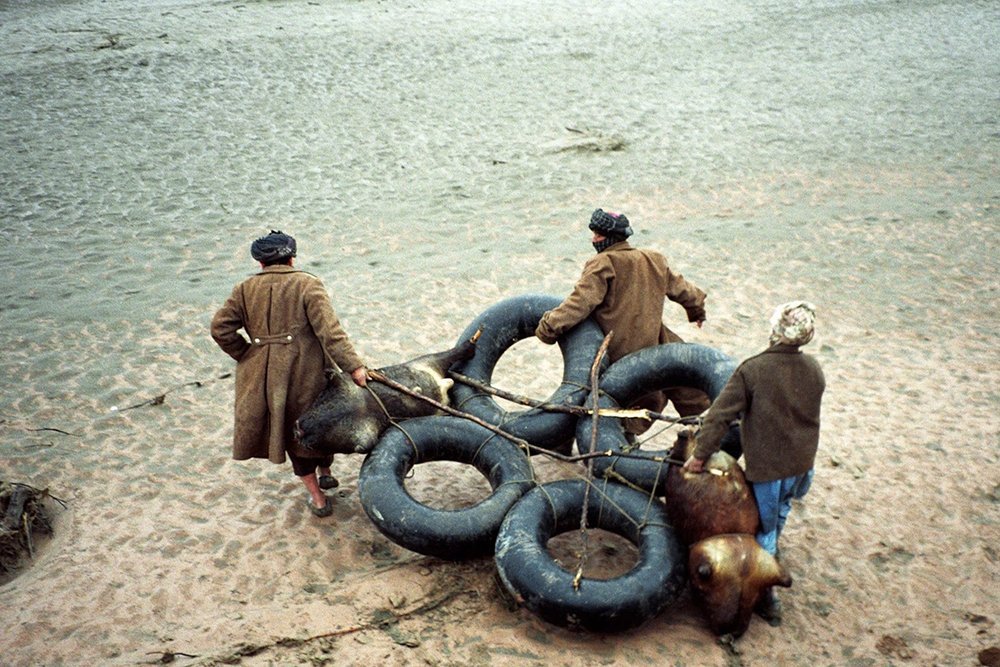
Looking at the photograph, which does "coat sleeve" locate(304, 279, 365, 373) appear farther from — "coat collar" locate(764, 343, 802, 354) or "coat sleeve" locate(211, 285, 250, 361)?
"coat collar" locate(764, 343, 802, 354)

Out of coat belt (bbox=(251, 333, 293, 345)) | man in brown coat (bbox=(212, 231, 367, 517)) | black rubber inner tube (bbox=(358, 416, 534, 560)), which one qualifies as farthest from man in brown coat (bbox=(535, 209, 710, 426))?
coat belt (bbox=(251, 333, 293, 345))

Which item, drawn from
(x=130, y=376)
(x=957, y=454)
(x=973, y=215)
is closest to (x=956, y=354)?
(x=957, y=454)

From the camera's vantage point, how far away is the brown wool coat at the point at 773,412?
4.26 metres

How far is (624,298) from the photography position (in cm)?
569

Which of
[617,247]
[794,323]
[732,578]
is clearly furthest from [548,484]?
[794,323]

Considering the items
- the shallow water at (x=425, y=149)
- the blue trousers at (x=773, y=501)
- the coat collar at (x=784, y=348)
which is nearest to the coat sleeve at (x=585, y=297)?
the coat collar at (x=784, y=348)

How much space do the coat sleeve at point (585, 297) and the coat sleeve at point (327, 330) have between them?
4.49ft

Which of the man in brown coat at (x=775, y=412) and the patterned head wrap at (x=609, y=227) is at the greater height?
the patterned head wrap at (x=609, y=227)

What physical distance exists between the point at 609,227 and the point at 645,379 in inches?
40.1

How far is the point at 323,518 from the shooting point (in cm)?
556

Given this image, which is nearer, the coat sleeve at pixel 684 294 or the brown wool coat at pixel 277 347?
the brown wool coat at pixel 277 347

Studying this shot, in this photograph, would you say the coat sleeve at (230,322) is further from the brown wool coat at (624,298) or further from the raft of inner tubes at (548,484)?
the brown wool coat at (624,298)

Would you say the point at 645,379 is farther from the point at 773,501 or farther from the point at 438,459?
the point at 438,459

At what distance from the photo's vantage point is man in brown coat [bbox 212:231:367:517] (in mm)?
5168
